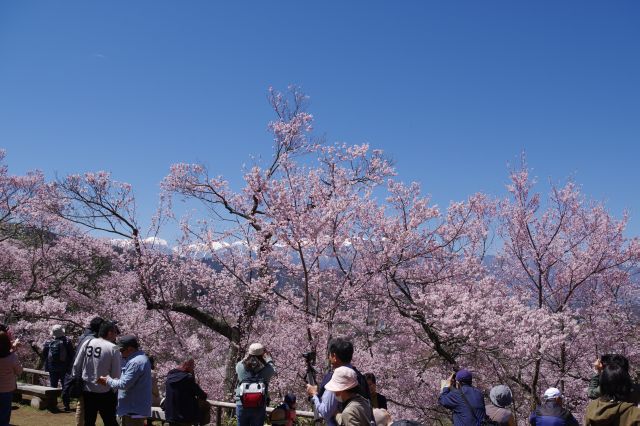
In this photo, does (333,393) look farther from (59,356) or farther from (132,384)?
(59,356)

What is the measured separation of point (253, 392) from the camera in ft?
16.4

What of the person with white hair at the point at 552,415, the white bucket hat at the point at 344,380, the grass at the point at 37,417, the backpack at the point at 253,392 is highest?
the white bucket hat at the point at 344,380

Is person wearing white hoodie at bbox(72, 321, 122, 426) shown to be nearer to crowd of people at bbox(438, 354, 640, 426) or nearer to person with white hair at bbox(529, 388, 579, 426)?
crowd of people at bbox(438, 354, 640, 426)

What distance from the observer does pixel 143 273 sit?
451 inches

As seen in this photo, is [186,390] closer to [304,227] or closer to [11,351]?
[11,351]

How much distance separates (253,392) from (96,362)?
1.67m

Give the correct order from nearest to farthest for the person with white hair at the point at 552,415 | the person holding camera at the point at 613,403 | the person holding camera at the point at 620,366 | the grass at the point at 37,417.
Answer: the person holding camera at the point at 613,403, the person holding camera at the point at 620,366, the person with white hair at the point at 552,415, the grass at the point at 37,417

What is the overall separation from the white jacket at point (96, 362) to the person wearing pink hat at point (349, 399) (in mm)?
2834

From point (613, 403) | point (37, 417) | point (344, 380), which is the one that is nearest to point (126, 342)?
point (344, 380)

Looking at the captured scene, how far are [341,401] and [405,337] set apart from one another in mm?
8337

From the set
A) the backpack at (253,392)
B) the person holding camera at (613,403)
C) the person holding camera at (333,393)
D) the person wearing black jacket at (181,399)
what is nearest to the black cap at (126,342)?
the person wearing black jacket at (181,399)

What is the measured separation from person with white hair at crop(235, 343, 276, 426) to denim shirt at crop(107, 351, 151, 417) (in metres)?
0.94

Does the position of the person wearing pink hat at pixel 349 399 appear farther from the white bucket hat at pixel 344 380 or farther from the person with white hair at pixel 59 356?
the person with white hair at pixel 59 356

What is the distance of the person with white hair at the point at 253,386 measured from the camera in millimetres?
4988
